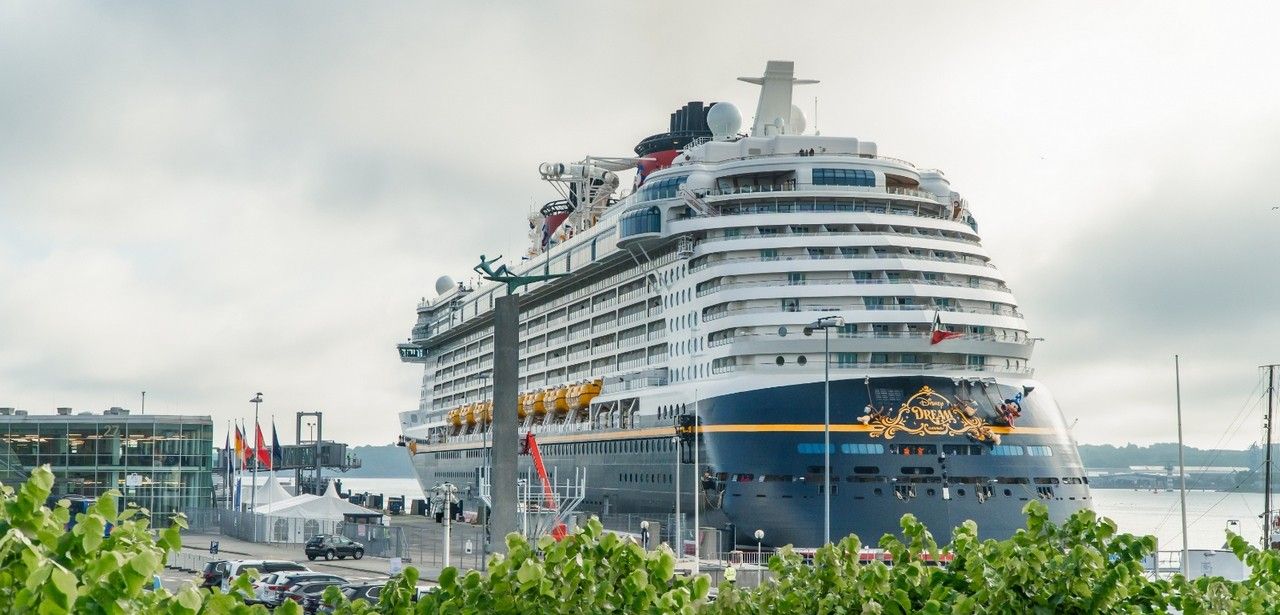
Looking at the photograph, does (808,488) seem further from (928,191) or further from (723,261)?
(928,191)

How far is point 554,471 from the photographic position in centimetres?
7925

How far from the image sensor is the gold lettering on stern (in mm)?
55312

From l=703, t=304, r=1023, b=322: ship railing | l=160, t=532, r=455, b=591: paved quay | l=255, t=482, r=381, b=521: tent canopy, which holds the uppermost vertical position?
l=703, t=304, r=1023, b=322: ship railing

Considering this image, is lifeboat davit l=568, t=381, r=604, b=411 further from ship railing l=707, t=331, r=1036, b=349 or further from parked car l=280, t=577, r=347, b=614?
parked car l=280, t=577, r=347, b=614

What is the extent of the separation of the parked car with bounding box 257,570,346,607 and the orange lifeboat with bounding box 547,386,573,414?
36985 millimetres

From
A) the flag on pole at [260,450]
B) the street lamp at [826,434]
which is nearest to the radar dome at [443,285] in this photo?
the flag on pole at [260,450]

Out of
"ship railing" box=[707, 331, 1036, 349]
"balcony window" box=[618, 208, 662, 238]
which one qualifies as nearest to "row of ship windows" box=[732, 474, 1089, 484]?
"ship railing" box=[707, 331, 1036, 349]

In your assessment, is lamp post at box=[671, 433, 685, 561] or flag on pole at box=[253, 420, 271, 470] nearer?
lamp post at box=[671, 433, 685, 561]

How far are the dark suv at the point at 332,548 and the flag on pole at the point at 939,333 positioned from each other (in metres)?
26.8

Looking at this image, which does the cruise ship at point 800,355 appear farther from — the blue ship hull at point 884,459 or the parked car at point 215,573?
the parked car at point 215,573

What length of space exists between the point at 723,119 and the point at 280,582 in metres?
42.6

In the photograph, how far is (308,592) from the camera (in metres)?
40.7

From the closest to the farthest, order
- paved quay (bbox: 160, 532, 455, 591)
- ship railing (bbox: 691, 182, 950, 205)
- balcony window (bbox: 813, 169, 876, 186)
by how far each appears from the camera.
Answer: paved quay (bbox: 160, 532, 455, 591) → ship railing (bbox: 691, 182, 950, 205) → balcony window (bbox: 813, 169, 876, 186)

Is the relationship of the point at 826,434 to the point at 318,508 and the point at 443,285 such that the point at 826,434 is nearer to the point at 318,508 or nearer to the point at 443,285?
the point at 318,508
